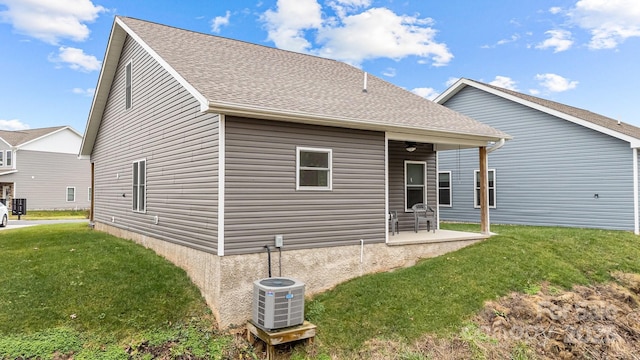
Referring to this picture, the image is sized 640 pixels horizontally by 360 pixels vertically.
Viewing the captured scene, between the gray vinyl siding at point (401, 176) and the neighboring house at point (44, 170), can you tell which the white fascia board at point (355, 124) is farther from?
the neighboring house at point (44, 170)

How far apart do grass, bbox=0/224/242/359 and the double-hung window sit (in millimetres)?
4372

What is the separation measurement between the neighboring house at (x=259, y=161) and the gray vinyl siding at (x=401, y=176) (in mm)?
39

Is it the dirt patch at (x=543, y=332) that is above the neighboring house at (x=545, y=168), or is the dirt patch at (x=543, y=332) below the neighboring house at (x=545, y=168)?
below

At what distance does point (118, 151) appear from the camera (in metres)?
11.8

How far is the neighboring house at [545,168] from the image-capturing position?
41.2 ft

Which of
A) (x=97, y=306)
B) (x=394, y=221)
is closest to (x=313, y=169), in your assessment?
(x=394, y=221)

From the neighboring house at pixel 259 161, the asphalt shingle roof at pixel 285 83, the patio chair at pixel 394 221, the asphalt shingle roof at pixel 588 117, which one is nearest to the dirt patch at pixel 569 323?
the neighboring house at pixel 259 161

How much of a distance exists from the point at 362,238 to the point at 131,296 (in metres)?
4.31

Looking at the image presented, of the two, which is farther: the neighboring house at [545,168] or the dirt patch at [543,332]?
the neighboring house at [545,168]

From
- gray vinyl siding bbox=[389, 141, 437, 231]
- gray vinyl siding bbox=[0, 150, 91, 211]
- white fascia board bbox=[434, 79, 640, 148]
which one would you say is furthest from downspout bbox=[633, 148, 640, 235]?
gray vinyl siding bbox=[0, 150, 91, 211]

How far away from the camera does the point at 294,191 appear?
730 cm

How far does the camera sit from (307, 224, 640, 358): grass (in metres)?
6.38

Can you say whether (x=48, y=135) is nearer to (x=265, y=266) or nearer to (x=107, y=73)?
(x=107, y=73)

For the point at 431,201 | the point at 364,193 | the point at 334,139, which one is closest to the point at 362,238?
the point at 364,193
